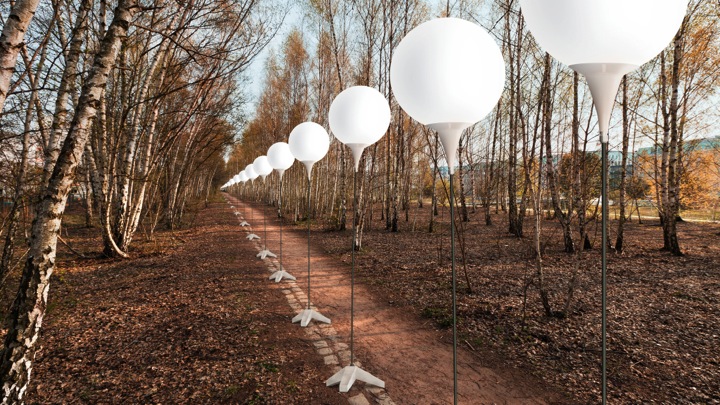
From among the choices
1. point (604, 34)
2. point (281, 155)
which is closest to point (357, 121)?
point (604, 34)

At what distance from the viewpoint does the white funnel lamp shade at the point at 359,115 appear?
332cm

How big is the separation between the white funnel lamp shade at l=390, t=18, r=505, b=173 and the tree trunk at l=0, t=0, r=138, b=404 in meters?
2.94

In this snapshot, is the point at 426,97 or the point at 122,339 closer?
the point at 426,97

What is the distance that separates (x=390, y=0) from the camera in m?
10.3

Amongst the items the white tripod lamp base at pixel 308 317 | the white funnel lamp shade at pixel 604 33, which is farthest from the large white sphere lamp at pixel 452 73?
Answer: the white tripod lamp base at pixel 308 317

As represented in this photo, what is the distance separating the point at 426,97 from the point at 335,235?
36.7 feet

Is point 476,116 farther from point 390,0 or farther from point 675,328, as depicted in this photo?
point 390,0

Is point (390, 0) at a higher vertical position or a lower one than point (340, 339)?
higher

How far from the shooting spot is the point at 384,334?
4492 mm

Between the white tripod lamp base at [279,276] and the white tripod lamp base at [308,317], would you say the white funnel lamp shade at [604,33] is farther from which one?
the white tripod lamp base at [279,276]

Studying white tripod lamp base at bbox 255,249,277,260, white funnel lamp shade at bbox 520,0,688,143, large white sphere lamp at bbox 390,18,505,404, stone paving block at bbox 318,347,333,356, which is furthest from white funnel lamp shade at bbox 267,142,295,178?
white funnel lamp shade at bbox 520,0,688,143

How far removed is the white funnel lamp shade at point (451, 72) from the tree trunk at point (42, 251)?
2.94m

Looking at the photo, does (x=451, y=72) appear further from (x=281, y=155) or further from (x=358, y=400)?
(x=281, y=155)

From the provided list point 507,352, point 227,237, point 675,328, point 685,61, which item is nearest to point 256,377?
point 507,352
